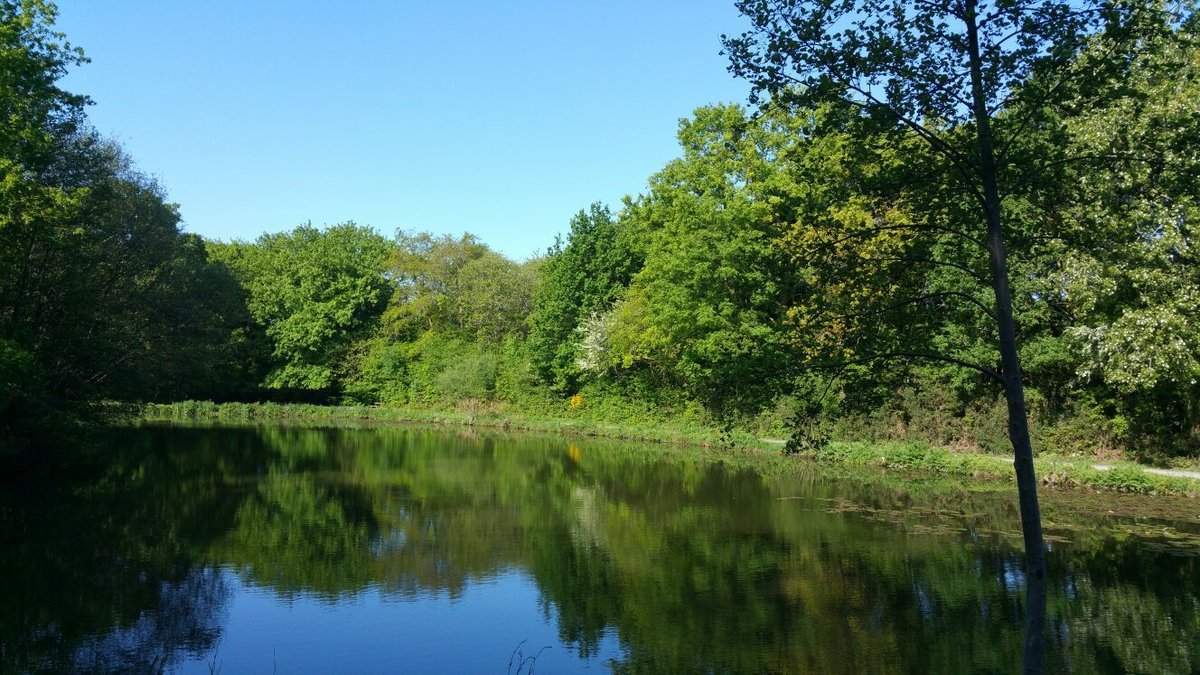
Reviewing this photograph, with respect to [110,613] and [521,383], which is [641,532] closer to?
[110,613]

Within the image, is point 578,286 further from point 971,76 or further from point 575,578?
point 971,76

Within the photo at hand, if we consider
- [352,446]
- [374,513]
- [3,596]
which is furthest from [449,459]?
[3,596]

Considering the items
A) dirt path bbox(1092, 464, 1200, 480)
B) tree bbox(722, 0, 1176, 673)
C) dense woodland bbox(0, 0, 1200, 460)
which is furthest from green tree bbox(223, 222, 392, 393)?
tree bbox(722, 0, 1176, 673)

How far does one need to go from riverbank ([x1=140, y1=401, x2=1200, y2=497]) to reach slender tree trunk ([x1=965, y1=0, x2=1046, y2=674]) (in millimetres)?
3095

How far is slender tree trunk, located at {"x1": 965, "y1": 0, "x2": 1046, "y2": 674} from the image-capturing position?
665cm

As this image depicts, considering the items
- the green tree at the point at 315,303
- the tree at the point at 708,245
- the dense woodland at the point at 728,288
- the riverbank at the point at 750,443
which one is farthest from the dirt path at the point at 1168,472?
the green tree at the point at 315,303

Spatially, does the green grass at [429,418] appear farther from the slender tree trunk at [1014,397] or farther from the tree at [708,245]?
the slender tree trunk at [1014,397]

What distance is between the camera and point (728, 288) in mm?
33656

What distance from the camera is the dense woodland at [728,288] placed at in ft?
25.8

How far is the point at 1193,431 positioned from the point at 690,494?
13.7 m

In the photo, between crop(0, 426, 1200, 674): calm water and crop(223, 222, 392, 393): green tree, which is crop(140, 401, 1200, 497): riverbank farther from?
crop(223, 222, 392, 393): green tree

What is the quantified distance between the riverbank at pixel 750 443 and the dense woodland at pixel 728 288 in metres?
1.41

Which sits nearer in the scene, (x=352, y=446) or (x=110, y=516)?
(x=110, y=516)

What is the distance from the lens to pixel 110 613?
11.5 meters
